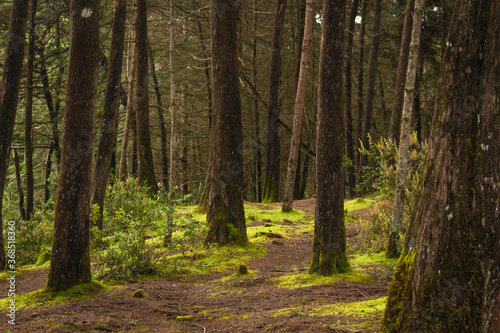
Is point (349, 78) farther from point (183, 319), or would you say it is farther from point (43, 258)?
point (183, 319)

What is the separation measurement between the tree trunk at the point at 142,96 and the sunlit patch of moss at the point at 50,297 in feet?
30.2

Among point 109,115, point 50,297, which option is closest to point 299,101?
point 109,115

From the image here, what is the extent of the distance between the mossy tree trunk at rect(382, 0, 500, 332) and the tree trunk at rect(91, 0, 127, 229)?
912 cm

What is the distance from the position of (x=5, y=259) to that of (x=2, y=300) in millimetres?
2895

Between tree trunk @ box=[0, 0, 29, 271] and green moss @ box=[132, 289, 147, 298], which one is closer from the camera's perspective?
green moss @ box=[132, 289, 147, 298]

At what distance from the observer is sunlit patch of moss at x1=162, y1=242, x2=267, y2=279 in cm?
863

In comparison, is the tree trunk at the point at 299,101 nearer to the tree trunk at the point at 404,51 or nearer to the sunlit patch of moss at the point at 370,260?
the tree trunk at the point at 404,51

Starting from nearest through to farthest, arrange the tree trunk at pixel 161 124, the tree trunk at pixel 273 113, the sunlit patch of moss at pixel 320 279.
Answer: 1. the sunlit patch of moss at pixel 320 279
2. the tree trunk at pixel 273 113
3. the tree trunk at pixel 161 124

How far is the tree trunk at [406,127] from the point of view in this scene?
26.0ft

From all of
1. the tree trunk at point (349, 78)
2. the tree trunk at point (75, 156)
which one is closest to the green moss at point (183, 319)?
the tree trunk at point (75, 156)

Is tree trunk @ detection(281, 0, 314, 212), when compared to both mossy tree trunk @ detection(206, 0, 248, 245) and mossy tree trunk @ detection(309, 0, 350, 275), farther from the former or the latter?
mossy tree trunk @ detection(309, 0, 350, 275)

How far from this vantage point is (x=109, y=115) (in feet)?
36.4

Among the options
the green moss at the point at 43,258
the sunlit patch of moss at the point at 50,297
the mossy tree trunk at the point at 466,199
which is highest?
the mossy tree trunk at the point at 466,199

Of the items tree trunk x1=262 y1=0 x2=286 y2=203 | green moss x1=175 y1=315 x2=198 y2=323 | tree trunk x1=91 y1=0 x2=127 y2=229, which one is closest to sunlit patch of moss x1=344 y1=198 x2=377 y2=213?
tree trunk x1=262 y1=0 x2=286 y2=203
